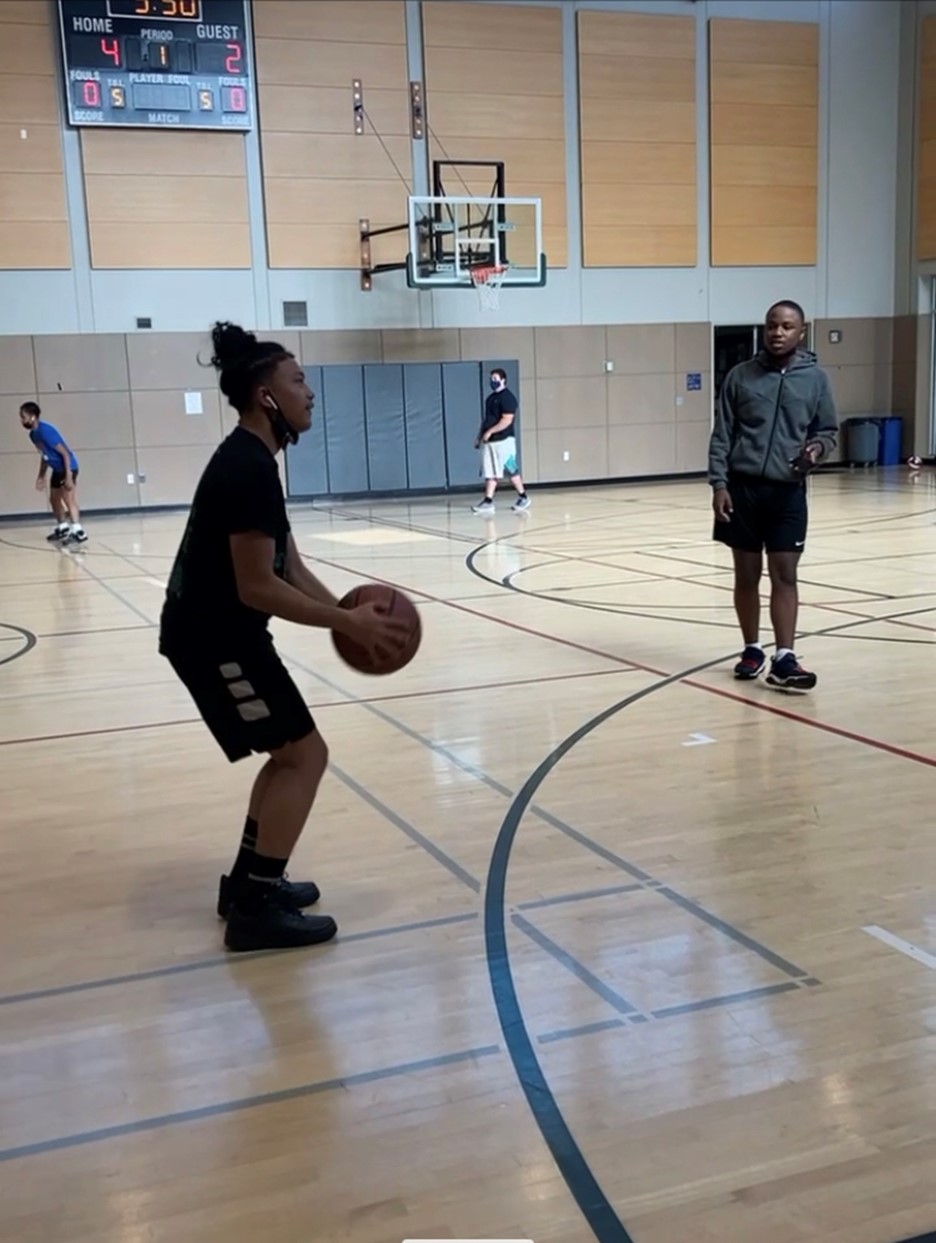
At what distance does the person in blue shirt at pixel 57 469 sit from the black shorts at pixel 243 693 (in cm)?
1063

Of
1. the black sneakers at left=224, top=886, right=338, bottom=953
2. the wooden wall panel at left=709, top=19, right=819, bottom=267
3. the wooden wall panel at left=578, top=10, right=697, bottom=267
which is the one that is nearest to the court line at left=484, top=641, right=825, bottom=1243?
the black sneakers at left=224, top=886, right=338, bottom=953

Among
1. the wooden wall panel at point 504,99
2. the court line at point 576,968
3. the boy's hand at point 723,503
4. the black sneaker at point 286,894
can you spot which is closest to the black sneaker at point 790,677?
the boy's hand at point 723,503

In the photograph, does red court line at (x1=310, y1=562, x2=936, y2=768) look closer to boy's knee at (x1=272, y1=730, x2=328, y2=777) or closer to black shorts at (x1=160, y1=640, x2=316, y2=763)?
boy's knee at (x1=272, y1=730, x2=328, y2=777)

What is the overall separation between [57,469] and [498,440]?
5.79 meters

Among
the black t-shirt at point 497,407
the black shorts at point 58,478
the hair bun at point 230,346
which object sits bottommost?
the black shorts at point 58,478

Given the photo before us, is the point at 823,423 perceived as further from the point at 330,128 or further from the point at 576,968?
the point at 330,128

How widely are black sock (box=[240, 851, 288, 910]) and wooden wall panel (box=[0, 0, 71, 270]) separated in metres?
16.6

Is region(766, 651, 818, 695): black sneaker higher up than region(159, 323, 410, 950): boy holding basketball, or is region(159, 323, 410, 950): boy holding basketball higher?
region(159, 323, 410, 950): boy holding basketball

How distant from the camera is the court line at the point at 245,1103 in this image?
245cm

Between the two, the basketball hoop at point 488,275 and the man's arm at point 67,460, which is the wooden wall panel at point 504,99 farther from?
the man's arm at point 67,460

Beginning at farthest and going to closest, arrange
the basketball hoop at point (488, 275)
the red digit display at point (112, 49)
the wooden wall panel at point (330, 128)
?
the wooden wall panel at point (330, 128) → the basketball hoop at point (488, 275) → the red digit display at point (112, 49)

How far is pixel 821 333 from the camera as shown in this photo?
22.6 metres

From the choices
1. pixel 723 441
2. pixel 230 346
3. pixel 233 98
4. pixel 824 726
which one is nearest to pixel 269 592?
pixel 230 346

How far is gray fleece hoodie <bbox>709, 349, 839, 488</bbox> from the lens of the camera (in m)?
5.75
